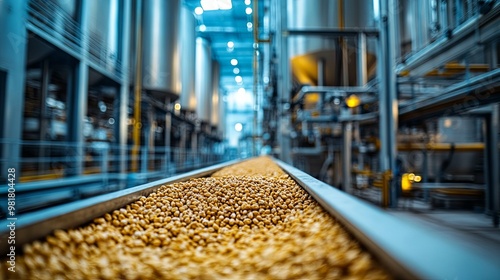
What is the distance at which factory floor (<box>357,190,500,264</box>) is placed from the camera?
2121 millimetres

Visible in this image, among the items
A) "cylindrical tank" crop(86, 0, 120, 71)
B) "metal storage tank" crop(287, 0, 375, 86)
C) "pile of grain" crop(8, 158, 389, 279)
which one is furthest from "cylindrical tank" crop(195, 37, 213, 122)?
"pile of grain" crop(8, 158, 389, 279)

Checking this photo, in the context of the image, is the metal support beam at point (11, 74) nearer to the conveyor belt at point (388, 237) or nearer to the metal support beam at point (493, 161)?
the conveyor belt at point (388, 237)

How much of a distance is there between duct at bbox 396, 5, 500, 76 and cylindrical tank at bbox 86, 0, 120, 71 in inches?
130

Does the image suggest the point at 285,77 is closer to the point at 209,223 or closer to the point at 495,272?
the point at 209,223

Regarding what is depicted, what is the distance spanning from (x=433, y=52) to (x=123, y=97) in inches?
140

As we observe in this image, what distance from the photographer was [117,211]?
34.6 inches

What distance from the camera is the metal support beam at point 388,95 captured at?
2.66 meters

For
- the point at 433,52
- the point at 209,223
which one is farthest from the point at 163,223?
the point at 433,52

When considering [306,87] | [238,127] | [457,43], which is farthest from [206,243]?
[238,127]

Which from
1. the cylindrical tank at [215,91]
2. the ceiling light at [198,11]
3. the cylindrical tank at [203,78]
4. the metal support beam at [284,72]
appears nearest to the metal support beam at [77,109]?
the metal support beam at [284,72]

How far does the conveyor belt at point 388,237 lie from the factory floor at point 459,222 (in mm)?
1551

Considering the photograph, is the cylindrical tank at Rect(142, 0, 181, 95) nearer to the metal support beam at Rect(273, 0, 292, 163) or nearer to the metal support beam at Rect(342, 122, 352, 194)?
the metal support beam at Rect(273, 0, 292, 163)

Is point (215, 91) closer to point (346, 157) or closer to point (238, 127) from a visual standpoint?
point (238, 127)

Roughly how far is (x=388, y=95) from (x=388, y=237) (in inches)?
100
